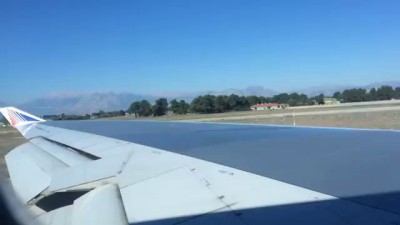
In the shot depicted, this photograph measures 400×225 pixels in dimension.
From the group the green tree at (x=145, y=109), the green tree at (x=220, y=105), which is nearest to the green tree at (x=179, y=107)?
the green tree at (x=220, y=105)

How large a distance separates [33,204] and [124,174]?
629 mm

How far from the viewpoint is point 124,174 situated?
2.50m

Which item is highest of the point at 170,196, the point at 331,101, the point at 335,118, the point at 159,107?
the point at 159,107

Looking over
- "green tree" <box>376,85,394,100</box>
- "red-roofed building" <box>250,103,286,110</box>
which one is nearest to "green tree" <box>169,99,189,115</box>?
"red-roofed building" <box>250,103,286,110</box>

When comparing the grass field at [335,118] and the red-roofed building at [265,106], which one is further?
the red-roofed building at [265,106]

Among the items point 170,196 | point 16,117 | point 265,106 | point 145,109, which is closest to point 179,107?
point 145,109

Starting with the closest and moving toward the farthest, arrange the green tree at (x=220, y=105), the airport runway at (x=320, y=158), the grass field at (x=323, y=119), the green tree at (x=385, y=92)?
the airport runway at (x=320, y=158) < the grass field at (x=323, y=119) < the green tree at (x=385, y=92) < the green tree at (x=220, y=105)

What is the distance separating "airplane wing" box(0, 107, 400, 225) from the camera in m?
1.56

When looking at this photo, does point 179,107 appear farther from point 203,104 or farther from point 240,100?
point 240,100

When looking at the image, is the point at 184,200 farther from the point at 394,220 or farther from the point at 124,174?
the point at 394,220

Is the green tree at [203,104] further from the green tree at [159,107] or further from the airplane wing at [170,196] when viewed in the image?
the airplane wing at [170,196]

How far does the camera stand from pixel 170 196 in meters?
1.93

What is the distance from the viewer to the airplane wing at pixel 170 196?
5.12 feet

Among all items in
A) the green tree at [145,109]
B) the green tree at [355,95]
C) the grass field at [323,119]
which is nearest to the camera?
A: the grass field at [323,119]
